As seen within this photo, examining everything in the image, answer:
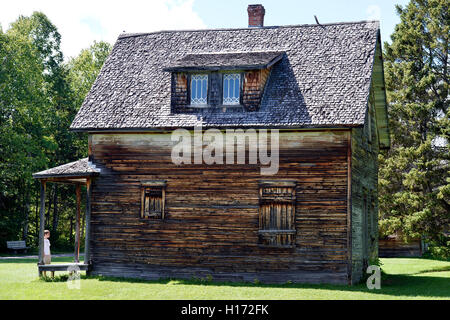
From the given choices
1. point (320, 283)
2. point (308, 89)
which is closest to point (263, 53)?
point (308, 89)

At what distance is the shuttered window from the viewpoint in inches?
865

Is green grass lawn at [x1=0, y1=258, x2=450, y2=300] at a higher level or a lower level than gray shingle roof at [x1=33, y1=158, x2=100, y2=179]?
lower

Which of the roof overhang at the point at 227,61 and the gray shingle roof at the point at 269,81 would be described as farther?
the roof overhang at the point at 227,61

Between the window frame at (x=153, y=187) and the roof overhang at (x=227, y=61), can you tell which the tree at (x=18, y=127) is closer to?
the roof overhang at (x=227, y=61)

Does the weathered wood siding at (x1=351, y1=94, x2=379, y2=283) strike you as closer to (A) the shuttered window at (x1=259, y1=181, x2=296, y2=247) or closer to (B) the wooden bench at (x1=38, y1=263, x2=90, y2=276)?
(A) the shuttered window at (x1=259, y1=181, x2=296, y2=247)

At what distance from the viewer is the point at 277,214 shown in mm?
22125

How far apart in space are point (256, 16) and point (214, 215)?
1023cm

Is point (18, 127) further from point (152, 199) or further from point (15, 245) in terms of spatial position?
point (152, 199)

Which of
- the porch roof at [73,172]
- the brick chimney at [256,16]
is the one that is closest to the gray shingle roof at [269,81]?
the brick chimney at [256,16]

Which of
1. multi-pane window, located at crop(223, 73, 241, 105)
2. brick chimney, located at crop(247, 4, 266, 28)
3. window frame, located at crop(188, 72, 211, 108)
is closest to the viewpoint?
multi-pane window, located at crop(223, 73, 241, 105)

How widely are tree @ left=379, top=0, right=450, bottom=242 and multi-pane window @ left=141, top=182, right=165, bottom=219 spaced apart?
16479 millimetres

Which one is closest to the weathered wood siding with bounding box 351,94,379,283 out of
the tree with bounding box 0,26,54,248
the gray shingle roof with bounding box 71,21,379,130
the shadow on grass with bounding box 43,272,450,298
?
the shadow on grass with bounding box 43,272,450,298

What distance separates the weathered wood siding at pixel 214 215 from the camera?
856 inches

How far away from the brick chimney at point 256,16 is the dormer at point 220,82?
4.36m
